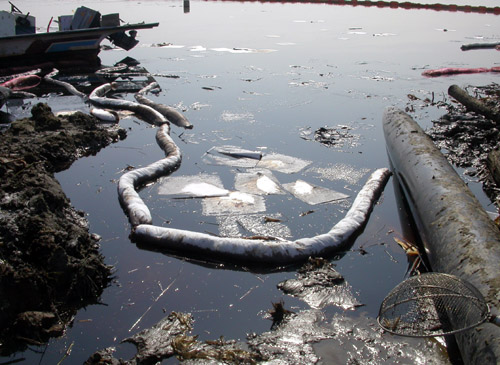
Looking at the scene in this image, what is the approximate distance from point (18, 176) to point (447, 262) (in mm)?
5564

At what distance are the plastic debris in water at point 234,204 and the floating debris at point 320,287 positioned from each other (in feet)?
5.30

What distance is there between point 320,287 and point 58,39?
48.9 ft

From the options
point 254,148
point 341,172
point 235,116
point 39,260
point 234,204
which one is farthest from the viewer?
point 235,116

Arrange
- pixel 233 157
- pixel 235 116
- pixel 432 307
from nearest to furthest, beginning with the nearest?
pixel 432 307 → pixel 233 157 → pixel 235 116

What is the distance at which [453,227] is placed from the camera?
526cm

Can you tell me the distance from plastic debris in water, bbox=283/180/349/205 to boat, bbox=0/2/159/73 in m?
12.2

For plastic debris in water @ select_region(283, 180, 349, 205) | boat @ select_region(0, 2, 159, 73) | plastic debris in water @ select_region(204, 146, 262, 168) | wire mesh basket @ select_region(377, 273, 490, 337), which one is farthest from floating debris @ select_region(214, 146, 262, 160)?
boat @ select_region(0, 2, 159, 73)

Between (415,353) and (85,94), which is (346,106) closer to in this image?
(85,94)

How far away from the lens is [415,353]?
13.7 feet

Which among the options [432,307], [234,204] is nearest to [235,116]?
[234,204]

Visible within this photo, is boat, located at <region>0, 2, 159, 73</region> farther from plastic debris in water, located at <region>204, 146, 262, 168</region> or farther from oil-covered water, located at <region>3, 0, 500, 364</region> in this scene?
plastic debris in water, located at <region>204, 146, 262, 168</region>

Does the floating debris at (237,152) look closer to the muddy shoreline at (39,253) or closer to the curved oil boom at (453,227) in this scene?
the curved oil boom at (453,227)

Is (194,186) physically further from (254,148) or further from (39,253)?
(39,253)

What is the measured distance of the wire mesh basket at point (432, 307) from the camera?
3803 mm
